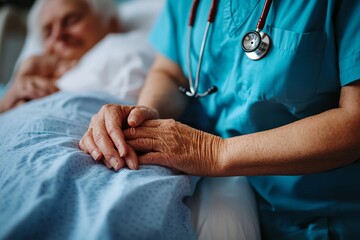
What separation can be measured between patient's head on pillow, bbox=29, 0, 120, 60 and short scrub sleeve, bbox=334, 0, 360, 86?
3.84 ft

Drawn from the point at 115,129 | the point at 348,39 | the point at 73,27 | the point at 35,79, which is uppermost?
the point at 348,39

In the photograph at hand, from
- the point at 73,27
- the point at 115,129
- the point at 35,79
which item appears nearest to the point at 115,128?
the point at 115,129

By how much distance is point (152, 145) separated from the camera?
0.71m

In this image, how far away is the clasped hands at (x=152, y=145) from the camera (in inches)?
27.1

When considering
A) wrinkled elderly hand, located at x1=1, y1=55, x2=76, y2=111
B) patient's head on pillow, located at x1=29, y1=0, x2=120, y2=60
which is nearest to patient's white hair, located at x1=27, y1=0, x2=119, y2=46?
patient's head on pillow, located at x1=29, y1=0, x2=120, y2=60

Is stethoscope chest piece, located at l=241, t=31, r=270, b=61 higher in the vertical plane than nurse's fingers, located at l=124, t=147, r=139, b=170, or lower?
higher

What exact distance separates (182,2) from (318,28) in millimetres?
412

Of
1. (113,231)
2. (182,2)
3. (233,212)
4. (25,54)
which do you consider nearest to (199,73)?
(182,2)

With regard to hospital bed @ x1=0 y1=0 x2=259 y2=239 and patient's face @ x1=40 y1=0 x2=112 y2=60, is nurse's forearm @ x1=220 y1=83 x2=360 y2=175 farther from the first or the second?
patient's face @ x1=40 y1=0 x2=112 y2=60

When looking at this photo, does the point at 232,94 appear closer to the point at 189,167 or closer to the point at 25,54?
the point at 189,167

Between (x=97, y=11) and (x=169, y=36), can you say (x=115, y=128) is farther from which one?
(x=97, y=11)

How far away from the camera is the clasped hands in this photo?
0.69 metres

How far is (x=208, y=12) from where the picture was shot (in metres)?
0.84

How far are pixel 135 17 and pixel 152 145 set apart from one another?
4.06 feet
